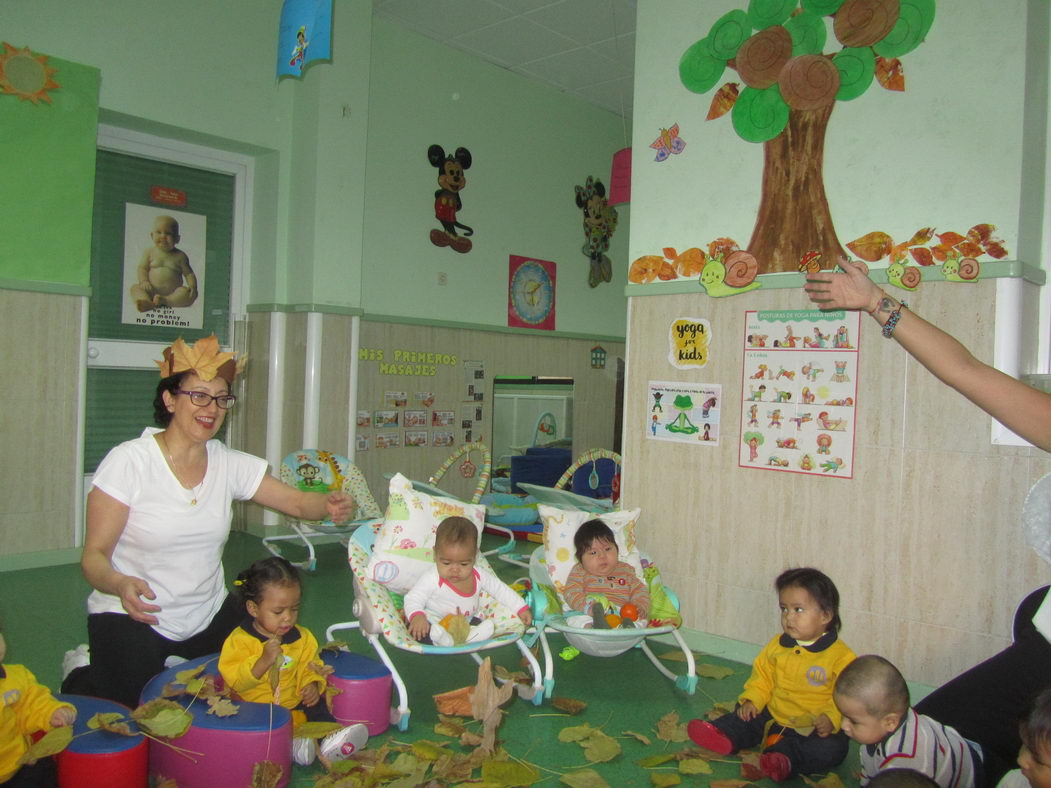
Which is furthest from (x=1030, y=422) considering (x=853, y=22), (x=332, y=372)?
(x=332, y=372)

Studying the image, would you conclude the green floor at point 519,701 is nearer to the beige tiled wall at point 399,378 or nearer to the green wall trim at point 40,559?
the green wall trim at point 40,559

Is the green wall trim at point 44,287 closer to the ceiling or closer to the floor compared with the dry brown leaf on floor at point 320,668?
closer to the ceiling

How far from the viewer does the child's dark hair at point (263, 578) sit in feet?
8.62

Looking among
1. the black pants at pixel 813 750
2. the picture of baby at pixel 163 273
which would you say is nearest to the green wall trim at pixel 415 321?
the picture of baby at pixel 163 273

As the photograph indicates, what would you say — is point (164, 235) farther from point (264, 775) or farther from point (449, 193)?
point (264, 775)

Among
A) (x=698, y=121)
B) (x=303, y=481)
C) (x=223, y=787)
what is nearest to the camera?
(x=223, y=787)

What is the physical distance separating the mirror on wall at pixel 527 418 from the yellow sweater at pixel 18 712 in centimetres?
533

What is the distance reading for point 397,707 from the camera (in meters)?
3.08

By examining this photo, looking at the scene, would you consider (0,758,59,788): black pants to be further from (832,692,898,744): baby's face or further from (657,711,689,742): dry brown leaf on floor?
(832,692,898,744): baby's face

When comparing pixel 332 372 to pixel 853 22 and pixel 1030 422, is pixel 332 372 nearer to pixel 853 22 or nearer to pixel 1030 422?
pixel 853 22

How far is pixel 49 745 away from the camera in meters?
2.03

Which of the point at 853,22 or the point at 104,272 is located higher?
the point at 853,22

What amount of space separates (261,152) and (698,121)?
3574mm

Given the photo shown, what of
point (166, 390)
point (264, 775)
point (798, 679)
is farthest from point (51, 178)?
point (798, 679)
